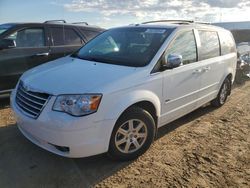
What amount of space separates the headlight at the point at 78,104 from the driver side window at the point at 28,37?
10.1 feet

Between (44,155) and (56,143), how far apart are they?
69 centimetres

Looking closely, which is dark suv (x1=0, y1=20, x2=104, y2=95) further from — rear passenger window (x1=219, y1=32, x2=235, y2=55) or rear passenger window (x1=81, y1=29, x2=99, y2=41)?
rear passenger window (x1=219, y1=32, x2=235, y2=55)

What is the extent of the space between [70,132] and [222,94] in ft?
13.3

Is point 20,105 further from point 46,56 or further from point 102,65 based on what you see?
point 46,56

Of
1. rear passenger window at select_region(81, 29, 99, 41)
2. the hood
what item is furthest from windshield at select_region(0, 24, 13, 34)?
the hood

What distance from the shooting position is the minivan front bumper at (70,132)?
3.21m

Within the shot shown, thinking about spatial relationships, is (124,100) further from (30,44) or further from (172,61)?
(30,44)

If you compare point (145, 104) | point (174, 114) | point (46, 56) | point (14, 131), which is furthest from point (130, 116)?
point (46, 56)

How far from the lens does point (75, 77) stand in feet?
12.0

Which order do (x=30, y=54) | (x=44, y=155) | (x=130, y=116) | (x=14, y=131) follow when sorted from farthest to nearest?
(x=30, y=54), (x=14, y=131), (x=44, y=155), (x=130, y=116)

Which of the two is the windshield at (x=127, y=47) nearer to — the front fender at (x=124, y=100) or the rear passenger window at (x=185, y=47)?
the rear passenger window at (x=185, y=47)

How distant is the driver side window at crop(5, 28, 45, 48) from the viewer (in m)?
5.95

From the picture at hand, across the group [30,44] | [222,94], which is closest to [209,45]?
[222,94]

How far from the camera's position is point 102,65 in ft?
13.2
